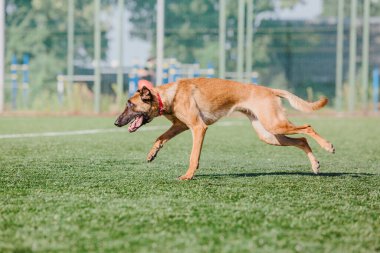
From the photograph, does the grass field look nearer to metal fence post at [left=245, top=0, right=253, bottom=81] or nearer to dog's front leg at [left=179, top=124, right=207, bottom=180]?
dog's front leg at [left=179, top=124, right=207, bottom=180]

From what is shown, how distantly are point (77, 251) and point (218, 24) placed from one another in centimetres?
2619

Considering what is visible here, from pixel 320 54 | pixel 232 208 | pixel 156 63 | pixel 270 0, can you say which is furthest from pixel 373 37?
pixel 232 208

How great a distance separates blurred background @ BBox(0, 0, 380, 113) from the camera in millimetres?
25469

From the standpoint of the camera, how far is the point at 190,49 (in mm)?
29312

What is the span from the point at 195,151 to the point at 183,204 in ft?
5.98

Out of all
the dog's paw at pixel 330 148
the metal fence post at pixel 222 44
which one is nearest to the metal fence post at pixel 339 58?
the metal fence post at pixel 222 44

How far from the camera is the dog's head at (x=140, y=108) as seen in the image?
6.71m

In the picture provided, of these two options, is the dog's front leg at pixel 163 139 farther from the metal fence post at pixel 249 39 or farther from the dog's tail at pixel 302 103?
the metal fence post at pixel 249 39

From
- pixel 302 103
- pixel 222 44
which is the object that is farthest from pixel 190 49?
pixel 302 103

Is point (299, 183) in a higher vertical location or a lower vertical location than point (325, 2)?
lower

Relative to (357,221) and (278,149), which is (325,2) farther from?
(357,221)

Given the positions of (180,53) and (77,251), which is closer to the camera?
(77,251)

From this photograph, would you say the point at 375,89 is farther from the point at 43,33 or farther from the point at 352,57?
the point at 43,33

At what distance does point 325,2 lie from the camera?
2817cm
